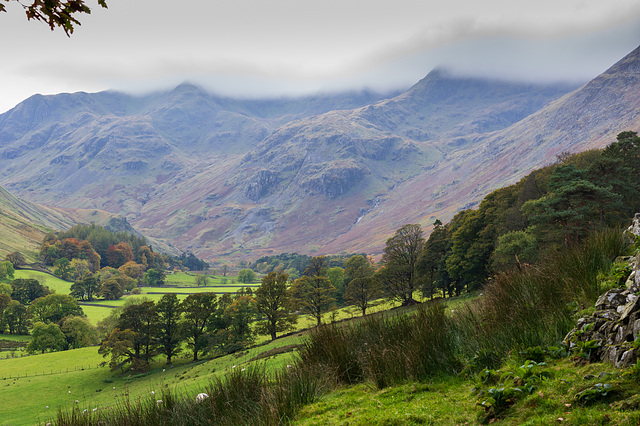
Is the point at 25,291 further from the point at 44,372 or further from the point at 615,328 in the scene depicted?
the point at 615,328

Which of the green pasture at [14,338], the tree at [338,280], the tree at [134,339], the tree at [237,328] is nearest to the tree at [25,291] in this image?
the green pasture at [14,338]

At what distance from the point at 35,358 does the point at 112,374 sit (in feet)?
60.8

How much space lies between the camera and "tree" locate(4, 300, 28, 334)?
76.2 meters

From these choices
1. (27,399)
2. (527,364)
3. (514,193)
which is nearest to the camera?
(527,364)

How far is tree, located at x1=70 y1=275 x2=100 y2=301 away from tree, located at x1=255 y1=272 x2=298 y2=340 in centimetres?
7773

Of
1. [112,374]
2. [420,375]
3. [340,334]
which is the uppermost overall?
[340,334]

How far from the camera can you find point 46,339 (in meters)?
64.2

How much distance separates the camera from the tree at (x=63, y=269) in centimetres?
13349

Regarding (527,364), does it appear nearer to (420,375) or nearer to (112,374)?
(420,375)

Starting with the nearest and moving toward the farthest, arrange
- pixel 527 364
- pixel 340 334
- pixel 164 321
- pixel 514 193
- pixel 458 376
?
1. pixel 527 364
2. pixel 458 376
3. pixel 340 334
4. pixel 514 193
5. pixel 164 321

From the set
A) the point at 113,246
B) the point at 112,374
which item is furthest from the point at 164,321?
the point at 113,246

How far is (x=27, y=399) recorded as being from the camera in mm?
36562

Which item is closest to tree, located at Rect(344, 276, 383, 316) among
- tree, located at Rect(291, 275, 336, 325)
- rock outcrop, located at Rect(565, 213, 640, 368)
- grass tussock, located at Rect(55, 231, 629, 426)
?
tree, located at Rect(291, 275, 336, 325)

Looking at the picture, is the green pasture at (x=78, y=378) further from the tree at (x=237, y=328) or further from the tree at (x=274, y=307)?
the tree at (x=274, y=307)
